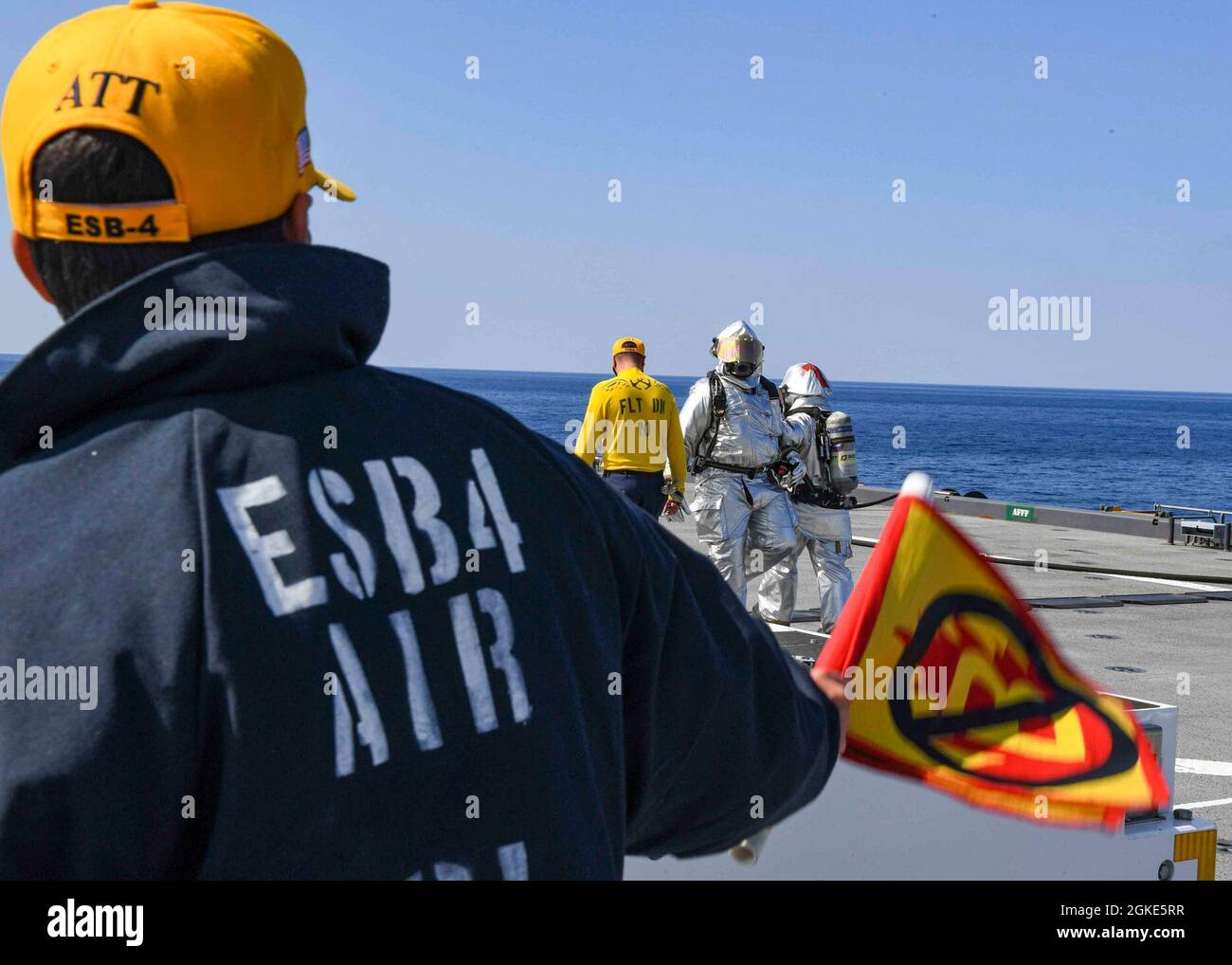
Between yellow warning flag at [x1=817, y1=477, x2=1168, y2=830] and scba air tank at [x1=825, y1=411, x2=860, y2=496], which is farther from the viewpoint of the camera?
scba air tank at [x1=825, y1=411, x2=860, y2=496]

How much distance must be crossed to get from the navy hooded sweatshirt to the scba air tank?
29.1ft

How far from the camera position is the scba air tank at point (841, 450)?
1005 cm

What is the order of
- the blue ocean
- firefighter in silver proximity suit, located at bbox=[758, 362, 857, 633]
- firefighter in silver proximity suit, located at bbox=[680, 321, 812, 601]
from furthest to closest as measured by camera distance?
1. the blue ocean
2. firefighter in silver proximity suit, located at bbox=[758, 362, 857, 633]
3. firefighter in silver proximity suit, located at bbox=[680, 321, 812, 601]

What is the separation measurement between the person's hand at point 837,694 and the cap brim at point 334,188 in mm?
937

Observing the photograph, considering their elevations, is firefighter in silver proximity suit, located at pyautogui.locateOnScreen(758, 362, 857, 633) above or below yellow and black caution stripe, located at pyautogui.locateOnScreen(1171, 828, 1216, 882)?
above

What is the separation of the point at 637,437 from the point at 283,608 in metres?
9.23

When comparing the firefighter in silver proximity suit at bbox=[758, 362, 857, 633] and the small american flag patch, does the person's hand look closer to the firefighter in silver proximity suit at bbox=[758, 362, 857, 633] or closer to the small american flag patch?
the small american flag patch

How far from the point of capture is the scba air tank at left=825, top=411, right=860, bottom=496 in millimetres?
10055

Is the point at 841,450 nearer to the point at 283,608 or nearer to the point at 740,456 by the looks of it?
the point at 740,456

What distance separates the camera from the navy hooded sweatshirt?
1.04m

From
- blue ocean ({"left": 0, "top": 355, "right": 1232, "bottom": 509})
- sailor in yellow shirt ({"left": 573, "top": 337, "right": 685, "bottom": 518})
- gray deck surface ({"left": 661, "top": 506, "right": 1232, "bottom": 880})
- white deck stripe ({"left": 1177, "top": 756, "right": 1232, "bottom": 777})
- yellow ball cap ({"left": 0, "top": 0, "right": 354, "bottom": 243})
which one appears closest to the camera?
yellow ball cap ({"left": 0, "top": 0, "right": 354, "bottom": 243})

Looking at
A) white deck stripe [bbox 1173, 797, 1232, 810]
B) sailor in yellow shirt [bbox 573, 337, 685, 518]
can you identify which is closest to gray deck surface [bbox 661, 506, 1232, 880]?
white deck stripe [bbox 1173, 797, 1232, 810]
